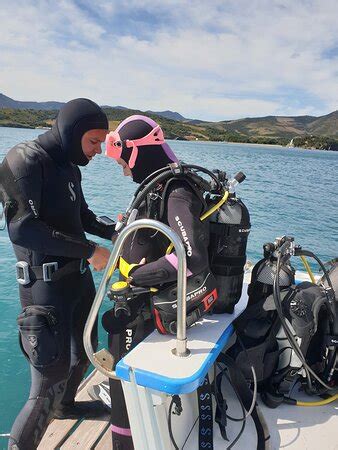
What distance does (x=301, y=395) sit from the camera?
8.80ft

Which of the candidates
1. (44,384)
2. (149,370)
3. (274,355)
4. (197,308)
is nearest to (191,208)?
(197,308)

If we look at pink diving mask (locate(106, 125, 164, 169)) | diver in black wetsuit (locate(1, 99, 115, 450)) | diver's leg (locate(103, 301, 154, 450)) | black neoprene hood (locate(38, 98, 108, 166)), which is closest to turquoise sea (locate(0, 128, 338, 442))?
diver in black wetsuit (locate(1, 99, 115, 450))

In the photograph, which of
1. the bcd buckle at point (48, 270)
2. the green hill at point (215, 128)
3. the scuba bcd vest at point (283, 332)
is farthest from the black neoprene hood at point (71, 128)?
the green hill at point (215, 128)

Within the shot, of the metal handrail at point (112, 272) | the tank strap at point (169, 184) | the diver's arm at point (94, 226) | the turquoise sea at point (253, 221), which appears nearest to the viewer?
the metal handrail at point (112, 272)

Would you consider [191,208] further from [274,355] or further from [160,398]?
[274,355]

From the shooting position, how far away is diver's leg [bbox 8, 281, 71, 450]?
7.50ft

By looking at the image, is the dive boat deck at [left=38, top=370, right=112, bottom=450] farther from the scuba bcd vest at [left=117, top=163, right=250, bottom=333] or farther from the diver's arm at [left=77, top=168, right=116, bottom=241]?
the diver's arm at [left=77, top=168, right=116, bottom=241]

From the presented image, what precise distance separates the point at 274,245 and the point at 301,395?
1.10 meters

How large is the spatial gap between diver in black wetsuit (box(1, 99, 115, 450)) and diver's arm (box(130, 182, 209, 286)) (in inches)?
26.9

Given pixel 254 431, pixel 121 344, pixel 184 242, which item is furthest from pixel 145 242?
pixel 254 431

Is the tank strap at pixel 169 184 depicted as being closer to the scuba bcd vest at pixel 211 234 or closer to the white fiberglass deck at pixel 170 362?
the scuba bcd vest at pixel 211 234

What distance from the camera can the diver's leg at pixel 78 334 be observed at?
2.69 meters

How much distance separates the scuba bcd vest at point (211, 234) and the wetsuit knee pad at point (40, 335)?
779 mm

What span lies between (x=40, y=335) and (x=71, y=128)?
1307mm
